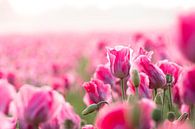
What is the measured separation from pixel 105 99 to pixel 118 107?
0.64m

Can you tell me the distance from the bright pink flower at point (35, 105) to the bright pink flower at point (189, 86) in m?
0.26

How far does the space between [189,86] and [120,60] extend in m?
0.36

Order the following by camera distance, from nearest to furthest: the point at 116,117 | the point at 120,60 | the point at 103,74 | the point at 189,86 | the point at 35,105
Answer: the point at 116,117, the point at 35,105, the point at 189,86, the point at 120,60, the point at 103,74

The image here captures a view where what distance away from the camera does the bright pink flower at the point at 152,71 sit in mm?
1483

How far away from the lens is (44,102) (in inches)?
46.4

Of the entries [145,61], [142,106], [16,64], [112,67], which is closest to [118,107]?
[142,106]

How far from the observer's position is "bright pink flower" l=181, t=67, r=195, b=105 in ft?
4.12

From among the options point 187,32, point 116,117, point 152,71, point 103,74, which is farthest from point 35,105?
point 103,74

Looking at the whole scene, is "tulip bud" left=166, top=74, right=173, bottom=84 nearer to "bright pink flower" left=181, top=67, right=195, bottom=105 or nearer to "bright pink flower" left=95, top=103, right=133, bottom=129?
"bright pink flower" left=181, top=67, right=195, bottom=105

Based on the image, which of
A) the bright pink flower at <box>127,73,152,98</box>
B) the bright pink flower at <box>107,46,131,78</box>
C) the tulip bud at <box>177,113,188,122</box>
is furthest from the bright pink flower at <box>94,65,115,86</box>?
the tulip bud at <box>177,113,188,122</box>

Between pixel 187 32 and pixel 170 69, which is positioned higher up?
pixel 187 32

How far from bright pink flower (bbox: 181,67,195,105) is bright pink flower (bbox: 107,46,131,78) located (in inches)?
12.9

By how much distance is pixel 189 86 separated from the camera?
1.26m

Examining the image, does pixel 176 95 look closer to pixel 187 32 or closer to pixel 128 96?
pixel 128 96
